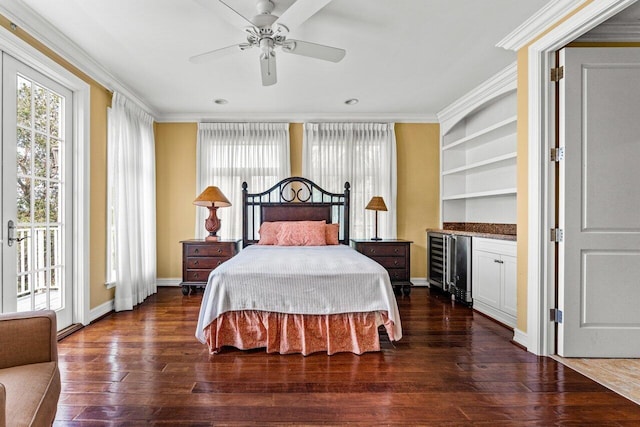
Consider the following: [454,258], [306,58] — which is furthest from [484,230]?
[306,58]

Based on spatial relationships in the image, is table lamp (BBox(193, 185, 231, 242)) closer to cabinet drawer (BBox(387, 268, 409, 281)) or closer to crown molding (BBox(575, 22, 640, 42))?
cabinet drawer (BBox(387, 268, 409, 281))

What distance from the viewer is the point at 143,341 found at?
116 inches

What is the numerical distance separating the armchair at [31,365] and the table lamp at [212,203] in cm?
314

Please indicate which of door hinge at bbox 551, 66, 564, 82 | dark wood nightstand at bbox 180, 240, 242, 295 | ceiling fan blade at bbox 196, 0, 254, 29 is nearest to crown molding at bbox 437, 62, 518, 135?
door hinge at bbox 551, 66, 564, 82

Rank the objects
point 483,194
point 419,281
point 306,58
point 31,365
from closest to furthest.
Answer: point 31,365 < point 306,58 < point 483,194 < point 419,281

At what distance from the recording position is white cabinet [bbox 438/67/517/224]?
394 cm

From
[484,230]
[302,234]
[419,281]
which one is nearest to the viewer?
[302,234]

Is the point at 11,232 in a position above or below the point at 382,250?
above

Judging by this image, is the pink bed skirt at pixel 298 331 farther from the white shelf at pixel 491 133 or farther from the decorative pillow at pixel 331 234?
the white shelf at pixel 491 133

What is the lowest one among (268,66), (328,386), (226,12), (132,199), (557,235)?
(328,386)

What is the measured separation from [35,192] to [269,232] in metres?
2.47

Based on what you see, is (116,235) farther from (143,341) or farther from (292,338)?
(292,338)

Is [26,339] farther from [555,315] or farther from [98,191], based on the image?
[555,315]

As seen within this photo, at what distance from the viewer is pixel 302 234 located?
445cm
